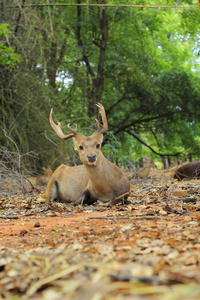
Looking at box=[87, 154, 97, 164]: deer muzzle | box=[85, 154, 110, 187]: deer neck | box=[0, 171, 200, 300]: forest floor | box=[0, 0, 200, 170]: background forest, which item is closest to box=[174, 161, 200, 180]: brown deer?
box=[0, 0, 200, 170]: background forest

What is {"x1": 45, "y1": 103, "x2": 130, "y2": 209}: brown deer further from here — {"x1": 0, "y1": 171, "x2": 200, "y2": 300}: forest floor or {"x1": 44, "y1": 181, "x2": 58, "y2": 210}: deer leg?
{"x1": 0, "y1": 171, "x2": 200, "y2": 300}: forest floor

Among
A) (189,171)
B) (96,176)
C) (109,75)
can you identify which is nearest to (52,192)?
(96,176)

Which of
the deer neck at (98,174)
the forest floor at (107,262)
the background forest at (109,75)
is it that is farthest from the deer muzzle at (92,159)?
the background forest at (109,75)

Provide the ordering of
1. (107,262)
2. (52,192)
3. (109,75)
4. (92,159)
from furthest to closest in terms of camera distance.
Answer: (109,75) → (52,192) → (92,159) → (107,262)

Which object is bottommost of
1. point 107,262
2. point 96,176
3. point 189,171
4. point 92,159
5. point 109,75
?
point 189,171

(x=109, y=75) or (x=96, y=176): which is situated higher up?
(x=109, y=75)

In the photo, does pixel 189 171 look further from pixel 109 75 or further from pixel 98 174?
pixel 109 75

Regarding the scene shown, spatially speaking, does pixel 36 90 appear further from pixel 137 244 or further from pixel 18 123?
pixel 137 244

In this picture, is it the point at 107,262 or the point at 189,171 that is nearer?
the point at 107,262

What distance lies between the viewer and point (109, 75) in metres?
17.0

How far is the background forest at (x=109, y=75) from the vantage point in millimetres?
12523

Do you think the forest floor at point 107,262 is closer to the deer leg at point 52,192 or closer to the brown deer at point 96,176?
the brown deer at point 96,176

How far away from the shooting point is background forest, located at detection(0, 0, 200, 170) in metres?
12.5

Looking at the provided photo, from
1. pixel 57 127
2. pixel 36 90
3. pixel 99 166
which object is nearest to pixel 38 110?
pixel 36 90
